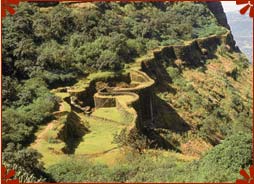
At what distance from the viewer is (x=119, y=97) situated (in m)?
25.8

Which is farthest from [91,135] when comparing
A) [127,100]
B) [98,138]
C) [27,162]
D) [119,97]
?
[27,162]

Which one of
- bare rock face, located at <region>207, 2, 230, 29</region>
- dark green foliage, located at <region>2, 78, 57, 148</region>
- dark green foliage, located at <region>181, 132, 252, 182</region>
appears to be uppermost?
dark green foliage, located at <region>181, 132, 252, 182</region>

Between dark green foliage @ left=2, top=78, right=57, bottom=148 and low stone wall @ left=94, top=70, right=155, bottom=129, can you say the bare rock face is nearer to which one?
low stone wall @ left=94, top=70, right=155, bottom=129

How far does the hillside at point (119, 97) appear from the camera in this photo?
47.8 ft

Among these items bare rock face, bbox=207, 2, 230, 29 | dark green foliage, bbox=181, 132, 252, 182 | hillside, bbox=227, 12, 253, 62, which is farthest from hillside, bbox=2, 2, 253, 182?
hillside, bbox=227, 12, 253, 62

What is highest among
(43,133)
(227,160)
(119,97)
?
(227,160)

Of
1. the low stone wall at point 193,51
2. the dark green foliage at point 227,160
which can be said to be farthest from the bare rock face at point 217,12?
the dark green foliage at point 227,160

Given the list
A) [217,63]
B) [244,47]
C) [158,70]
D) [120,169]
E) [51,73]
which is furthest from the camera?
[244,47]

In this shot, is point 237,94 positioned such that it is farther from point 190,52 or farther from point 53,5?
point 53,5

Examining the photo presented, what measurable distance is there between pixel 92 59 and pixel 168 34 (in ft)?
64.4

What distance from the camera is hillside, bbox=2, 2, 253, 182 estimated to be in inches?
574

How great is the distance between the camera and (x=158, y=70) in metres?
38.5

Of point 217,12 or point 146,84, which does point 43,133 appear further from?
point 217,12

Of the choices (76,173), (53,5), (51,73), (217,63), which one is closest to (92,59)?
(51,73)
